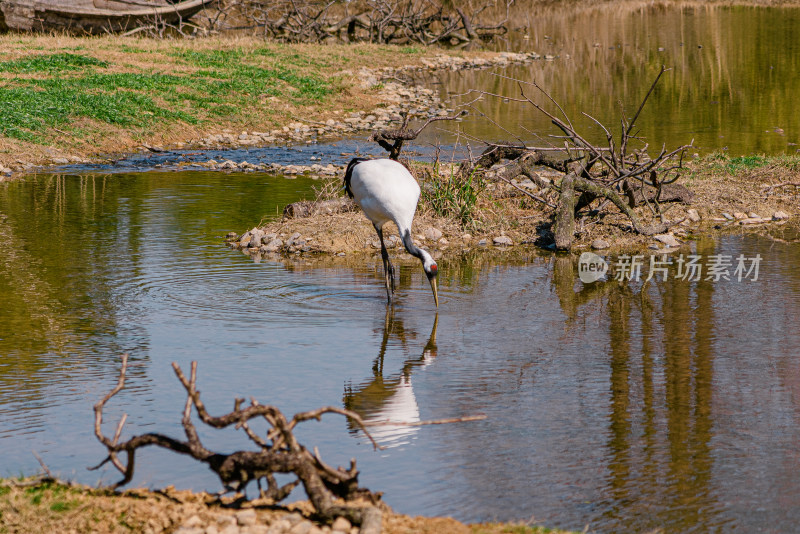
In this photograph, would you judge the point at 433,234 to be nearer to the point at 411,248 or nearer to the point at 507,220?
the point at 507,220

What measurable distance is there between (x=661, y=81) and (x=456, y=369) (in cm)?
2397

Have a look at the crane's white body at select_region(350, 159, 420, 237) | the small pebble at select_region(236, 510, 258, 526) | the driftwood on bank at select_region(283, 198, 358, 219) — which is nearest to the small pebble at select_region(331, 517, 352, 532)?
the small pebble at select_region(236, 510, 258, 526)

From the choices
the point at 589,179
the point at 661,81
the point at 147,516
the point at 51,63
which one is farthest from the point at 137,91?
the point at 147,516

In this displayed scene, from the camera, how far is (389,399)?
21.7 feet

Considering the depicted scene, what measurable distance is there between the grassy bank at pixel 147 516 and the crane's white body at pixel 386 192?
4.91 m

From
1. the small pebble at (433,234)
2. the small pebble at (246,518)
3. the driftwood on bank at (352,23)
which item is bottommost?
the small pebble at (246,518)

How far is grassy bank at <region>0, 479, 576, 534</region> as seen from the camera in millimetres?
4305

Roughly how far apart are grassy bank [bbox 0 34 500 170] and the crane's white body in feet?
31.7

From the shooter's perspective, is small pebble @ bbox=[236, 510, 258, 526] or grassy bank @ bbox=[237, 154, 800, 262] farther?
grassy bank @ bbox=[237, 154, 800, 262]

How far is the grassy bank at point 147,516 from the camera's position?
430cm

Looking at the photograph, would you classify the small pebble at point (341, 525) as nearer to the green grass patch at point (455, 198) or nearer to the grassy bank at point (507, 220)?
the grassy bank at point (507, 220)

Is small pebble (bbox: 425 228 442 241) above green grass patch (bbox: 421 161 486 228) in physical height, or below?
below

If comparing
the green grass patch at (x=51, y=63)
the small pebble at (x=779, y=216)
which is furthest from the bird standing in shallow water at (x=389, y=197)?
the green grass patch at (x=51, y=63)

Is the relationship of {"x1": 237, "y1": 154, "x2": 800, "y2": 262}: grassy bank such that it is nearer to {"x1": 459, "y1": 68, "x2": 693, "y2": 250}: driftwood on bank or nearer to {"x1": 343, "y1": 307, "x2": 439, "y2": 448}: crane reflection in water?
{"x1": 459, "y1": 68, "x2": 693, "y2": 250}: driftwood on bank
